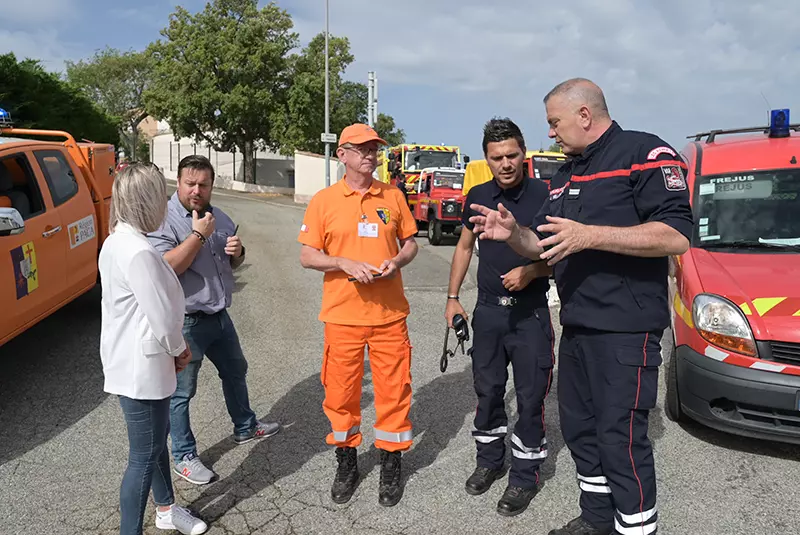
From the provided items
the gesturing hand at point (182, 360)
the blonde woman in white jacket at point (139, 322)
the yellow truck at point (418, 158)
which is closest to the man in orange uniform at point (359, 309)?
the gesturing hand at point (182, 360)

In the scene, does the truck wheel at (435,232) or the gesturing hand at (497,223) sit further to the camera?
the truck wheel at (435,232)

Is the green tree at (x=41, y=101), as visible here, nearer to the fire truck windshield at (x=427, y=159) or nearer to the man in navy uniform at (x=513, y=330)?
the fire truck windshield at (x=427, y=159)

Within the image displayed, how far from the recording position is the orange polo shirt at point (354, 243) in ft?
11.5

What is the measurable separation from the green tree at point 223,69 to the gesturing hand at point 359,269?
1261 inches

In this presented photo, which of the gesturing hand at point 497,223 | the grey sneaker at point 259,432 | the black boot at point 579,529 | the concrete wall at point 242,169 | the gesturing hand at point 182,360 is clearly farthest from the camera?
the concrete wall at point 242,169

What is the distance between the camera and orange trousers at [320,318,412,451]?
352cm

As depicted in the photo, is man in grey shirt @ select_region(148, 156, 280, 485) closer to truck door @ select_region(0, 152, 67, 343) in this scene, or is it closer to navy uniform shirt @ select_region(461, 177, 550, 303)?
navy uniform shirt @ select_region(461, 177, 550, 303)

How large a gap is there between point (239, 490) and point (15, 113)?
44.8ft

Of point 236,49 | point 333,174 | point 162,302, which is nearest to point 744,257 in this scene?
point 162,302

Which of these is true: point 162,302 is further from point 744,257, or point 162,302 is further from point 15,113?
point 15,113

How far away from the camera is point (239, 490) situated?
361 cm

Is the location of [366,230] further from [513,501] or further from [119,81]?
[119,81]

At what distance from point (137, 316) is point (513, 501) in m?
2.07

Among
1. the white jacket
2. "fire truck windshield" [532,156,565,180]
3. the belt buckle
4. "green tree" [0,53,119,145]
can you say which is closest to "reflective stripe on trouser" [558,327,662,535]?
the belt buckle
